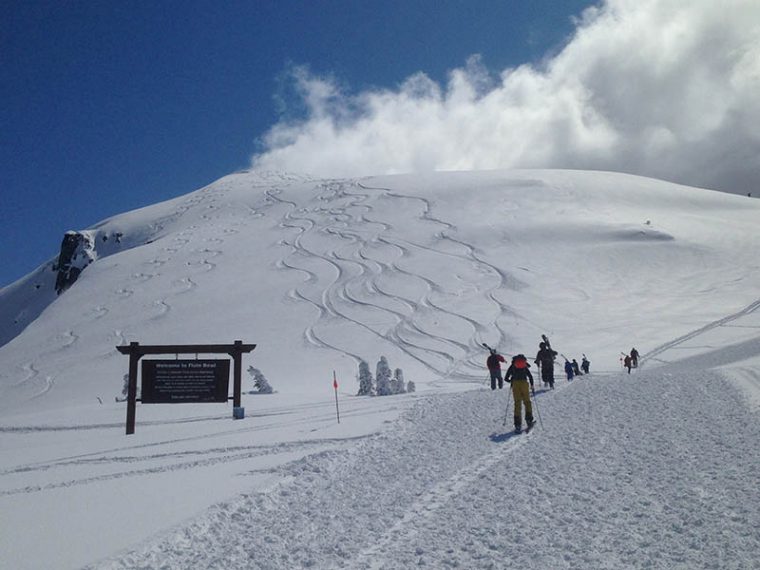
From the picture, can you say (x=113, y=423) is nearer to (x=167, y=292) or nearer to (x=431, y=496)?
(x=431, y=496)

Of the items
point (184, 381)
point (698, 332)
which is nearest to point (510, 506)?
point (184, 381)

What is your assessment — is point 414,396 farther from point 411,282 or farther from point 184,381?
point 411,282

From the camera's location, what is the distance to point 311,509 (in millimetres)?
6734

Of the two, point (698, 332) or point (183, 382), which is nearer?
point (183, 382)

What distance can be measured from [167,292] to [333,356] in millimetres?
21668

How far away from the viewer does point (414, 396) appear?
58.0 ft

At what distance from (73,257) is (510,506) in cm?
9368

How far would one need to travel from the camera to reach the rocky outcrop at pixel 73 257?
84750mm

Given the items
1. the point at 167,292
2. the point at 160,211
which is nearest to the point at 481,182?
the point at 167,292

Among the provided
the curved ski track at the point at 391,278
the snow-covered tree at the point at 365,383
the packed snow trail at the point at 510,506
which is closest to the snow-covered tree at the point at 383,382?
the snow-covered tree at the point at 365,383

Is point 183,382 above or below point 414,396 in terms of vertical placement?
above

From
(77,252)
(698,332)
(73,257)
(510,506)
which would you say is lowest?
(510,506)

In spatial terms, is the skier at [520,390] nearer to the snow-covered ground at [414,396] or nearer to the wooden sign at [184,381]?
the snow-covered ground at [414,396]

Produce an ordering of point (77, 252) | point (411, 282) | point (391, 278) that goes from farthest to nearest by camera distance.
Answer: point (77, 252) < point (391, 278) < point (411, 282)
